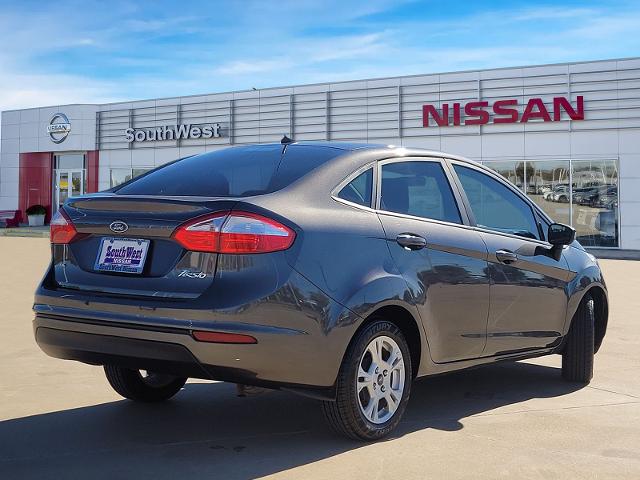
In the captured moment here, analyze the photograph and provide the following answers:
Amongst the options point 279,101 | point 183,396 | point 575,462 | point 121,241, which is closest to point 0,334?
point 183,396

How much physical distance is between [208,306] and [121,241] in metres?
0.62

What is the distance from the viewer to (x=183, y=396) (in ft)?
17.7

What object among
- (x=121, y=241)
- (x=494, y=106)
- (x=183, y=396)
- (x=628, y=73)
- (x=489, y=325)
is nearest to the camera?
(x=121, y=241)

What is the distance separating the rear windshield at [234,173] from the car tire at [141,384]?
117 cm

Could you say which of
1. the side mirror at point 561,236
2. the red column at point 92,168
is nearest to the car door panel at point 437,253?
the side mirror at point 561,236

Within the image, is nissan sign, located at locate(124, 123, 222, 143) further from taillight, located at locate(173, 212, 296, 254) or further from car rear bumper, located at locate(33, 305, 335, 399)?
taillight, located at locate(173, 212, 296, 254)

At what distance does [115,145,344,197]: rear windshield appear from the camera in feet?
13.7

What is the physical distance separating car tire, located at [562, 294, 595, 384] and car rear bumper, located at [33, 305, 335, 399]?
2.68 meters

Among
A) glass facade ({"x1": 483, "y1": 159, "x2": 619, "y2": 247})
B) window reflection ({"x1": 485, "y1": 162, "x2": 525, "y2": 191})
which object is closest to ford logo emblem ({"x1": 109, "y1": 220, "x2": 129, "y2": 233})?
glass facade ({"x1": 483, "y1": 159, "x2": 619, "y2": 247})

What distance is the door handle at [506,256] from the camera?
5059 millimetres

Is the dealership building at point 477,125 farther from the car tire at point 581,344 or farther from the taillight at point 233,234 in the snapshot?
the taillight at point 233,234

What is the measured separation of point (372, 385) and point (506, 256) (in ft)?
4.69

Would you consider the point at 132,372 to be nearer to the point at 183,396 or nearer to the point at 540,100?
the point at 183,396

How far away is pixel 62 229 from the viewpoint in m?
4.23
